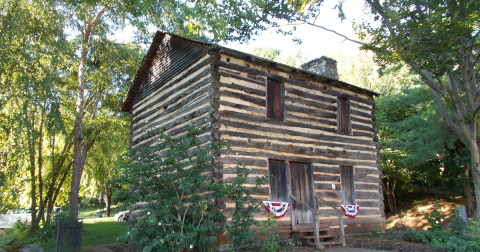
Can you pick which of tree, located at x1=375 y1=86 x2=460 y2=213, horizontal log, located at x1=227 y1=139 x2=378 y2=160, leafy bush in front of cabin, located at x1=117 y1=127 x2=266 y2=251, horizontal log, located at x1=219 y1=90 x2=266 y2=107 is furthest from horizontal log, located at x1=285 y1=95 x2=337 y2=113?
tree, located at x1=375 y1=86 x2=460 y2=213

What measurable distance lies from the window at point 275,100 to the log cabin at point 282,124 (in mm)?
35

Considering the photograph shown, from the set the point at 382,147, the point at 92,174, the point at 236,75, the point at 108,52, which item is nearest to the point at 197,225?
the point at 236,75

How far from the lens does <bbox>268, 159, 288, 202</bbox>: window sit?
1078cm

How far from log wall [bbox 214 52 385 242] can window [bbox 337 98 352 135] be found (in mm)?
197

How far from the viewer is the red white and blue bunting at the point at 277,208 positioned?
33.5 feet

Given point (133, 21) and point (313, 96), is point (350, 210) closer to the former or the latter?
point (313, 96)

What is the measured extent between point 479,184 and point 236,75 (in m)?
9.70

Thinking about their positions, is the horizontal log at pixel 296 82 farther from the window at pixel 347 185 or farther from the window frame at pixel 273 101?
the window at pixel 347 185

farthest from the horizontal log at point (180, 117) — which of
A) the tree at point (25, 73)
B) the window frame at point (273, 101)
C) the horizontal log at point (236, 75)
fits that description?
the tree at point (25, 73)

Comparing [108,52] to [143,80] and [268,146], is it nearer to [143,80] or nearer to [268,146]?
[143,80]

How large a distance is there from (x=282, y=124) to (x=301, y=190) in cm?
230

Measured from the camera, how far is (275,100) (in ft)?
37.9

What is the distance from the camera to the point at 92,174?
21922 mm

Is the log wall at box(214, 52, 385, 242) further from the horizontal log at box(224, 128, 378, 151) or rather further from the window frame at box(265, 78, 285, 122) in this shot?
the window frame at box(265, 78, 285, 122)
